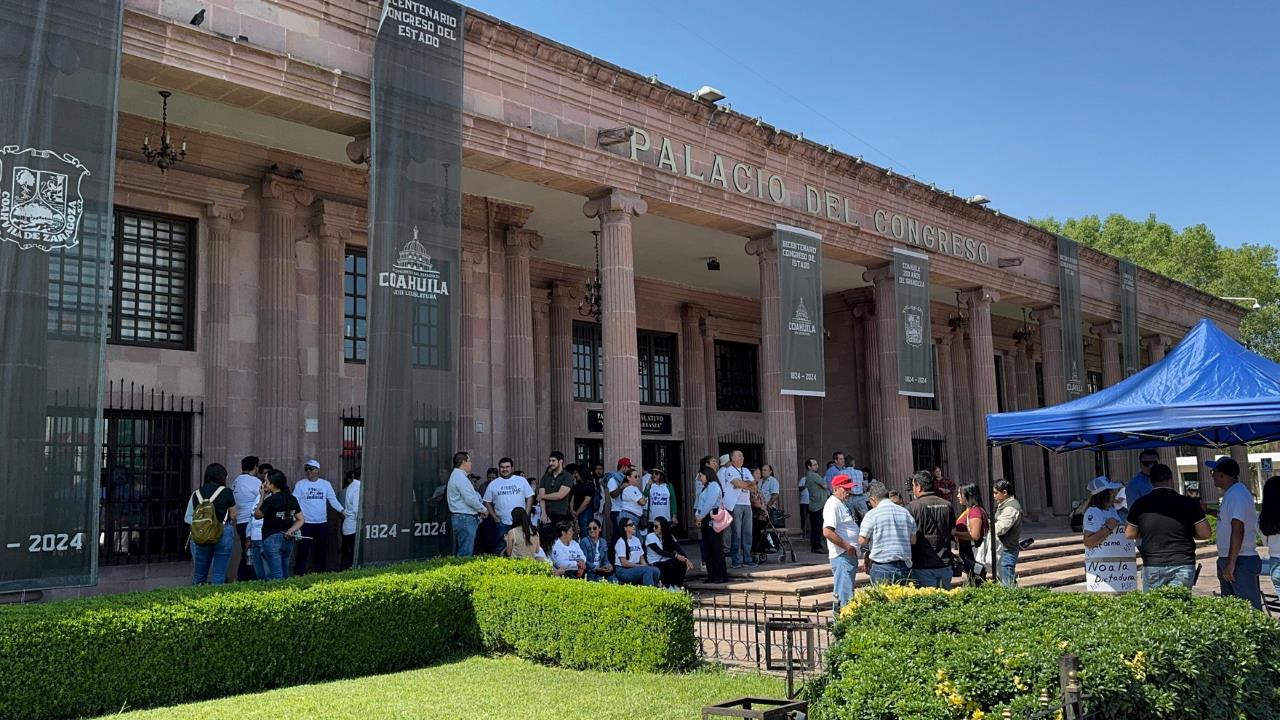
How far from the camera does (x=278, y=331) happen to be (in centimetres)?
1534

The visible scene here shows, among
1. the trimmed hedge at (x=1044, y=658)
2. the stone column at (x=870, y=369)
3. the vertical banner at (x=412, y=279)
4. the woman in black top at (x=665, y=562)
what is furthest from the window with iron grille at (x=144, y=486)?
the stone column at (x=870, y=369)

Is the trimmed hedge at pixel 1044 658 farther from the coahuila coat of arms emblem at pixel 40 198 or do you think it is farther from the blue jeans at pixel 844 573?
the coahuila coat of arms emblem at pixel 40 198

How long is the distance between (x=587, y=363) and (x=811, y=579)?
9813mm

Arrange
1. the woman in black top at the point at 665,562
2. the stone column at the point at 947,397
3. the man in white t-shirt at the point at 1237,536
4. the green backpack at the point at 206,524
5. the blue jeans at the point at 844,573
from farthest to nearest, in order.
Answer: the stone column at the point at 947,397
the woman in black top at the point at 665,562
the green backpack at the point at 206,524
the blue jeans at the point at 844,573
the man in white t-shirt at the point at 1237,536

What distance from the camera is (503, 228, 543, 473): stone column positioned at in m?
18.2

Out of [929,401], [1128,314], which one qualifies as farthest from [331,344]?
[1128,314]

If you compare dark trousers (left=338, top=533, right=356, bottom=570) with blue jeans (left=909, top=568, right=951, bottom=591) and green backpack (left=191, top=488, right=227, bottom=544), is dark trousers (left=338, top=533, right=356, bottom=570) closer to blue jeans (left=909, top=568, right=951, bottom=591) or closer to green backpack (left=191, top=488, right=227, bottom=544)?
green backpack (left=191, top=488, right=227, bottom=544)

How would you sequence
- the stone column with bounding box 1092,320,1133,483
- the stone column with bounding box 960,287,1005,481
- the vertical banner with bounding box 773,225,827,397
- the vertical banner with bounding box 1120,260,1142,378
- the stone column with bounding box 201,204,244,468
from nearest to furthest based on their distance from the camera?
1. the stone column with bounding box 201,204,244,468
2. the vertical banner with bounding box 773,225,827,397
3. the stone column with bounding box 960,287,1005,481
4. the vertical banner with bounding box 1120,260,1142,378
5. the stone column with bounding box 1092,320,1133,483

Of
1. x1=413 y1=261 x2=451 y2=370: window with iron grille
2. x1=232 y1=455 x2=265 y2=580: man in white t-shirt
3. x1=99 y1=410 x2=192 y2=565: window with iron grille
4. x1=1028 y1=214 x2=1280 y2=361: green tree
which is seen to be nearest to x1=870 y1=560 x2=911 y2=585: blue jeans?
x1=413 y1=261 x2=451 y2=370: window with iron grille

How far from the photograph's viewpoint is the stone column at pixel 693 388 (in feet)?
83.8

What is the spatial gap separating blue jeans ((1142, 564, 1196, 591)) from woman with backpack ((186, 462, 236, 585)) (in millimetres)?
9946

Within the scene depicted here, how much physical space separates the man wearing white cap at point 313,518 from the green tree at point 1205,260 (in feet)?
144

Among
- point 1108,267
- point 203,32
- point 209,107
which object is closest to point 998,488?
point 203,32

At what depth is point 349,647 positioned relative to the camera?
9.67 metres
